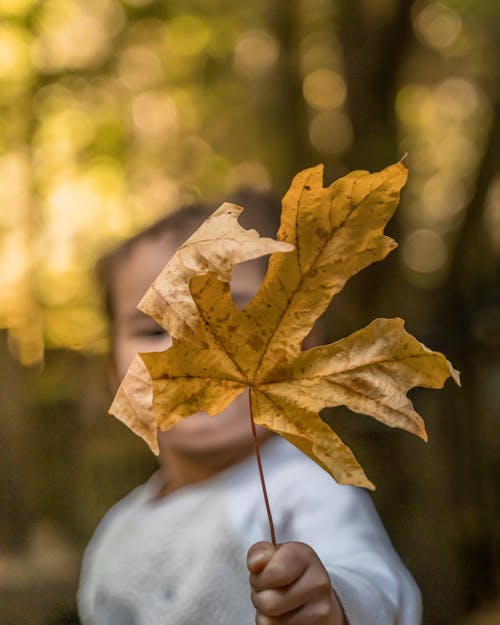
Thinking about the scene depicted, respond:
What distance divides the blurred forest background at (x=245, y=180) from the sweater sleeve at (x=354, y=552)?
1.00 m

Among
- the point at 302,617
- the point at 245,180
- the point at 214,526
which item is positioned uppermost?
the point at 302,617

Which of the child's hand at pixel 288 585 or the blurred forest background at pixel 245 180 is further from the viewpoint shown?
the blurred forest background at pixel 245 180

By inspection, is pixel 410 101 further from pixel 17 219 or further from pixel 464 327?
pixel 17 219

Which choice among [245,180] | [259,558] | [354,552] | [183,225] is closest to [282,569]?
[259,558]

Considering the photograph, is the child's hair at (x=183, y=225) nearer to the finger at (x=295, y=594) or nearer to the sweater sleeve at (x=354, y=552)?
the sweater sleeve at (x=354, y=552)

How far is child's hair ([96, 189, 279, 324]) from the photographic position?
22.4 inches

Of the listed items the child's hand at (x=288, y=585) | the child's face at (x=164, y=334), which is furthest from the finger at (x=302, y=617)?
the child's face at (x=164, y=334)

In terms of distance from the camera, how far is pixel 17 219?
73.9 inches

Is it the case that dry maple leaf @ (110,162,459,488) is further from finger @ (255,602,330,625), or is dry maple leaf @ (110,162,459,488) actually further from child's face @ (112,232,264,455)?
child's face @ (112,232,264,455)

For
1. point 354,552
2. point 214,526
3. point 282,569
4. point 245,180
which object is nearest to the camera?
point 282,569

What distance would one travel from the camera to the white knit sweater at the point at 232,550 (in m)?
0.34

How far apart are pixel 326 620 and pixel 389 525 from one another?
1442 millimetres

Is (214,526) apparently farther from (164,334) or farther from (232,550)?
(164,334)

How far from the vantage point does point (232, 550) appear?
448mm
